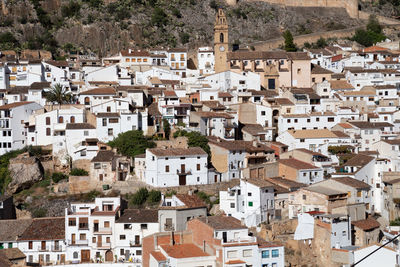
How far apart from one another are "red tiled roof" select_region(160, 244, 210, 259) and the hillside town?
3.8 inches

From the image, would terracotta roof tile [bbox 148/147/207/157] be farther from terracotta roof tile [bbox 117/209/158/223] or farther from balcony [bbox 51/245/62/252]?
balcony [bbox 51/245/62/252]

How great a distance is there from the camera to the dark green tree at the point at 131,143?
156 feet

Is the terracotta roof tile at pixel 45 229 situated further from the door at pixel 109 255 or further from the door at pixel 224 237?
the door at pixel 224 237

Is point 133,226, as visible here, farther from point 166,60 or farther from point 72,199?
point 166,60

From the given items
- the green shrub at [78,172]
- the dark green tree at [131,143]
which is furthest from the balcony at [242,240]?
the green shrub at [78,172]

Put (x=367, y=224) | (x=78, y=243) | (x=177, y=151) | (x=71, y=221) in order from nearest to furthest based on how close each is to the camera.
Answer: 1. (x=367, y=224)
2. (x=78, y=243)
3. (x=71, y=221)
4. (x=177, y=151)

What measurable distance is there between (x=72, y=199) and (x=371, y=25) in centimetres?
5192

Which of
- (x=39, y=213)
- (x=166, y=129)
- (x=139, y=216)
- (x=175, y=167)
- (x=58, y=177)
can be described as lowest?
(x=39, y=213)

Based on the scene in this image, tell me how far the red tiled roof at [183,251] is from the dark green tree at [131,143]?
12.6m

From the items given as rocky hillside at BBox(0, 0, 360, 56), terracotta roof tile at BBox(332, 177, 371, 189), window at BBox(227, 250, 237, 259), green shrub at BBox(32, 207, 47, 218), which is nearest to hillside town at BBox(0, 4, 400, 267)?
window at BBox(227, 250, 237, 259)

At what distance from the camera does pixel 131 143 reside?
47750mm

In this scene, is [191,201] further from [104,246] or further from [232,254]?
[232,254]

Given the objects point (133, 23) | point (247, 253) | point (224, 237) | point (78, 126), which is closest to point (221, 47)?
point (78, 126)

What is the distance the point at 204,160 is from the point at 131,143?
15.9ft
